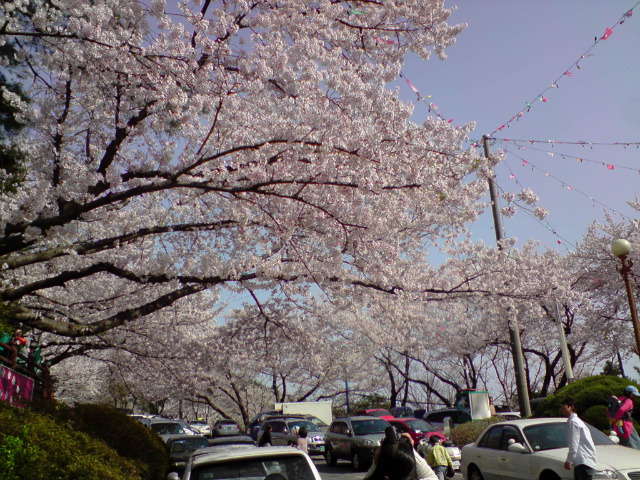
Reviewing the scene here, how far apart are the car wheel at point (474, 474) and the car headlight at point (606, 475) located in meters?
3.05

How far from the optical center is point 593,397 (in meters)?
→ 13.3

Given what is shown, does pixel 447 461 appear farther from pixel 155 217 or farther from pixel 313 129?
pixel 155 217

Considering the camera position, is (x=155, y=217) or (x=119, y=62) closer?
(x=119, y=62)

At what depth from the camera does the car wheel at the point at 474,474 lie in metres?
10.3

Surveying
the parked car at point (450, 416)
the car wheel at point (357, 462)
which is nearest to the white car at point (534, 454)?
the car wheel at point (357, 462)

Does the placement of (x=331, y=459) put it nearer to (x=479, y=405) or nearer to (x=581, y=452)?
(x=479, y=405)

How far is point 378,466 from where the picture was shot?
17.7 feet

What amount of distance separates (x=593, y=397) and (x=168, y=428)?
51.3 ft

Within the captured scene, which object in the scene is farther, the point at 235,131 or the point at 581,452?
the point at 235,131

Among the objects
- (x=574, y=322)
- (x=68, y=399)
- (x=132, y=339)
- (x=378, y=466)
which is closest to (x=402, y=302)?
(x=378, y=466)

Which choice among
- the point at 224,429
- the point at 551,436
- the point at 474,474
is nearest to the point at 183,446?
the point at 474,474

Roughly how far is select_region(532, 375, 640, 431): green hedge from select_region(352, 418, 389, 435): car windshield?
5.34 m

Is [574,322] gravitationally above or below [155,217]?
below

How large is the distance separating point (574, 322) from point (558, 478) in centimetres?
2085
